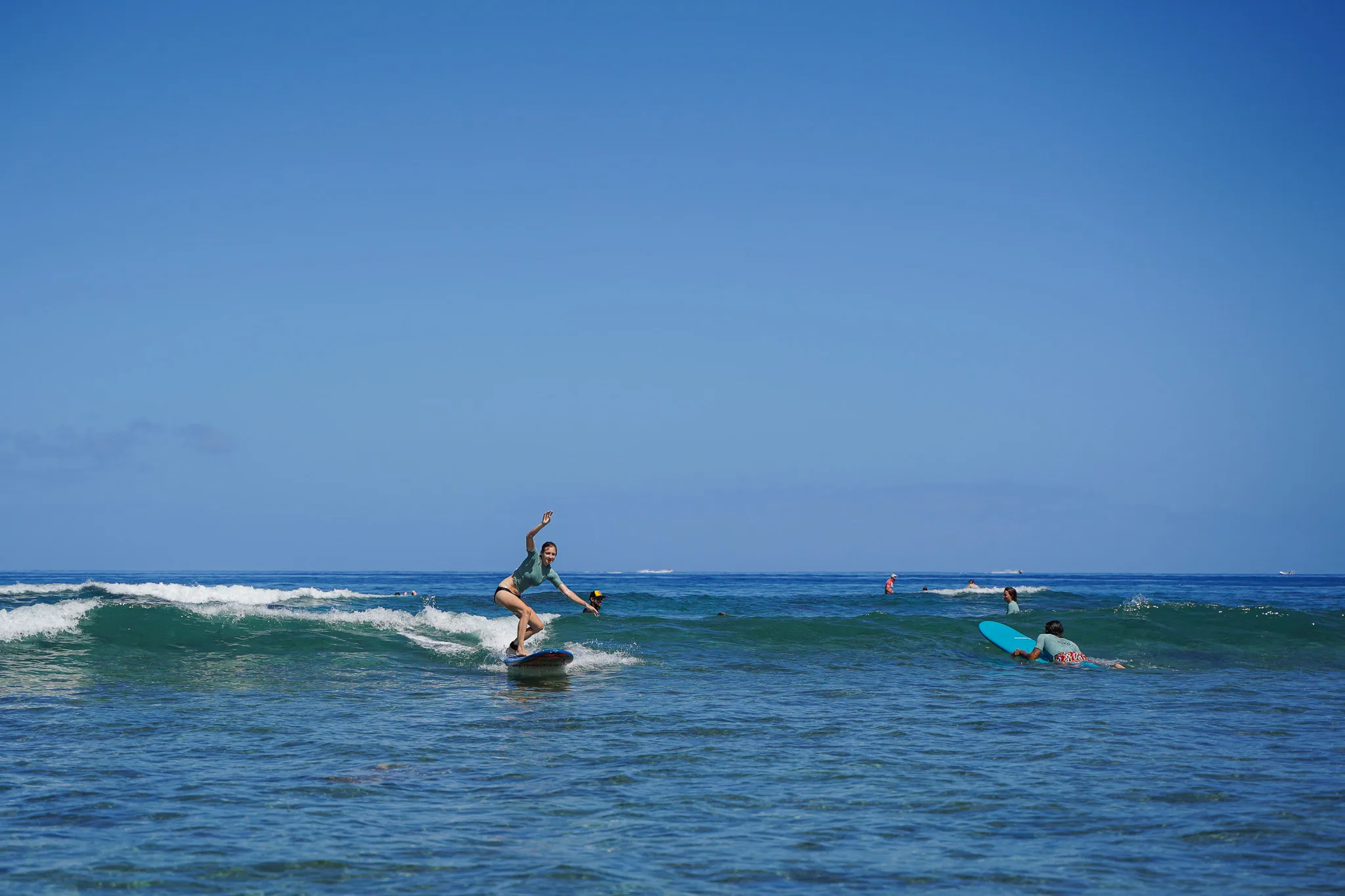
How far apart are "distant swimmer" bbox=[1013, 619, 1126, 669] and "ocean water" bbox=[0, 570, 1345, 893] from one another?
26.6 inches

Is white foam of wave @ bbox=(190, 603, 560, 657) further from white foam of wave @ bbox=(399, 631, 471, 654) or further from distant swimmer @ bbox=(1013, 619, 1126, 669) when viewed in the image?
distant swimmer @ bbox=(1013, 619, 1126, 669)

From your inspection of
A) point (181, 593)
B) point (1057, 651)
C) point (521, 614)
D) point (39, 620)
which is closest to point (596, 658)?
point (521, 614)

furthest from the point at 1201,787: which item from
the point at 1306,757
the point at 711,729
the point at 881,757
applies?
the point at 711,729

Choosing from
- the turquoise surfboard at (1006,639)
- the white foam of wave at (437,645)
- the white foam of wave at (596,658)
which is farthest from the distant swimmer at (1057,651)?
the white foam of wave at (437,645)

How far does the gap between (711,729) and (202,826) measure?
20.0 feet

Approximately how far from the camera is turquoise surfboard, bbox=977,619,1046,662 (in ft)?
76.1

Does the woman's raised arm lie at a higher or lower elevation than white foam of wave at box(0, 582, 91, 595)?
higher

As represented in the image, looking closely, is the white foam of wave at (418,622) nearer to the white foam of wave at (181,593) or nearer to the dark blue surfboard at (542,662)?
the dark blue surfboard at (542,662)

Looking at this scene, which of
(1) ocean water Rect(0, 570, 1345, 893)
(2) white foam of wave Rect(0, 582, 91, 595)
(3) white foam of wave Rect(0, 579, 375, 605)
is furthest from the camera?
(2) white foam of wave Rect(0, 582, 91, 595)

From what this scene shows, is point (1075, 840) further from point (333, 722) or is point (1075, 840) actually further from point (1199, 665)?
point (1199, 665)

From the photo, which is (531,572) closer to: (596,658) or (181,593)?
(596,658)

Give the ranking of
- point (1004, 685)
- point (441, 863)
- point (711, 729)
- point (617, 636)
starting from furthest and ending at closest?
point (617, 636) → point (1004, 685) → point (711, 729) → point (441, 863)

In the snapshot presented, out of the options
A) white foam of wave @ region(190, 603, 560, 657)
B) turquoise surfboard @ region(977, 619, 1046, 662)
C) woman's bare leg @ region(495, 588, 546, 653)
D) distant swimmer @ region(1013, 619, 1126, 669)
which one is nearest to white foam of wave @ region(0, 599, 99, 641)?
white foam of wave @ region(190, 603, 560, 657)

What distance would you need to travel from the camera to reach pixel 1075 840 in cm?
715
